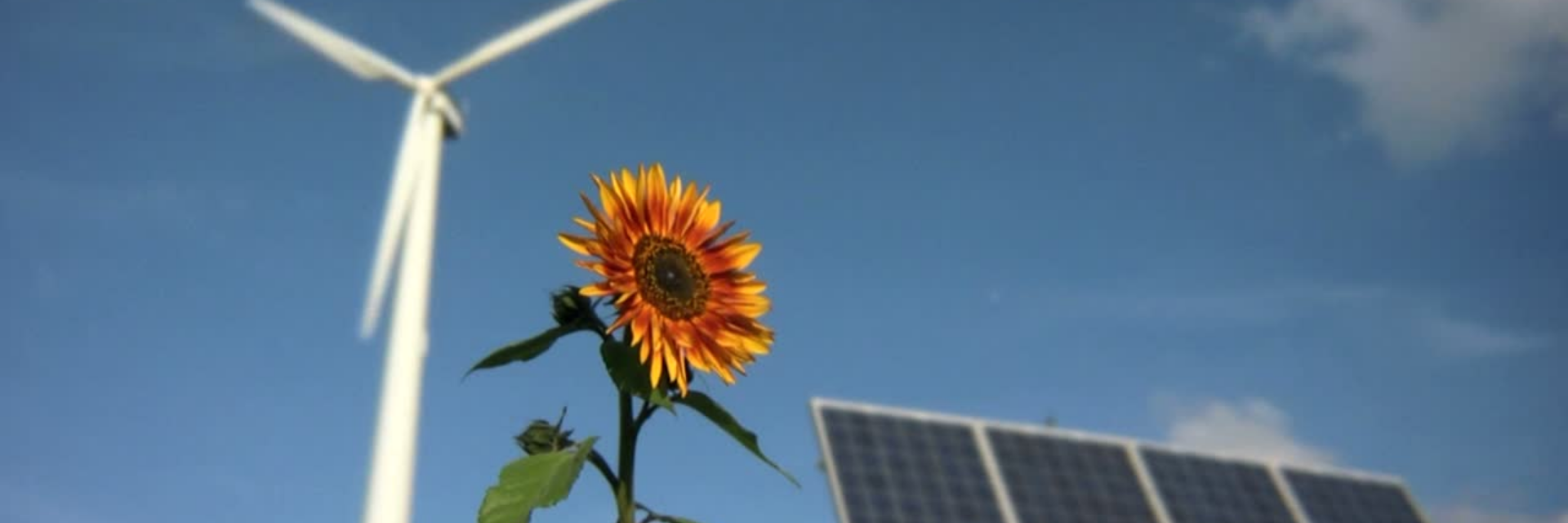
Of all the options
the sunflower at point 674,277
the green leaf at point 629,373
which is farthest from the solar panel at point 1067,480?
the green leaf at point 629,373

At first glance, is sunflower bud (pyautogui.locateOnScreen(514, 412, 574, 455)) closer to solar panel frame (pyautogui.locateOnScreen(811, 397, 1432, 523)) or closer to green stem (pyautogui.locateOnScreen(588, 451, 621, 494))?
green stem (pyautogui.locateOnScreen(588, 451, 621, 494))

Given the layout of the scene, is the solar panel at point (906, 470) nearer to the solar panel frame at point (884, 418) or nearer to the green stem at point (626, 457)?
the solar panel frame at point (884, 418)

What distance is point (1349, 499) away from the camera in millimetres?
20141

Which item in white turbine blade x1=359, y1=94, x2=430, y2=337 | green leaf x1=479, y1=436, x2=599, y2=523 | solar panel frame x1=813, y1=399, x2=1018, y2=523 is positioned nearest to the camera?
green leaf x1=479, y1=436, x2=599, y2=523

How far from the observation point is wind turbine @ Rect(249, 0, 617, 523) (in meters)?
7.75

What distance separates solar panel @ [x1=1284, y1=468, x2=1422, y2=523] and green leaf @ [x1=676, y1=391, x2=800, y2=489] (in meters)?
19.5

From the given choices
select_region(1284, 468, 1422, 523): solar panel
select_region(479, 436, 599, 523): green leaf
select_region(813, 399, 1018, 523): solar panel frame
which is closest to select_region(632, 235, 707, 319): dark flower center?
select_region(479, 436, 599, 523): green leaf

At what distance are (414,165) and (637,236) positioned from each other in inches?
323

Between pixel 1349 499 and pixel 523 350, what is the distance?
20990mm

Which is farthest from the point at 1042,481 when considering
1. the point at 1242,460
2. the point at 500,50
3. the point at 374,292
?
the point at 374,292

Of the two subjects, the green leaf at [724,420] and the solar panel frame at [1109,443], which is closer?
the green leaf at [724,420]

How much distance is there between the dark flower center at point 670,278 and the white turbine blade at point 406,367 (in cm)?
652

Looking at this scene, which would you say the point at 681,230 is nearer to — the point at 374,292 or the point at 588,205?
the point at 588,205

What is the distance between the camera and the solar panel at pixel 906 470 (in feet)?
51.7
